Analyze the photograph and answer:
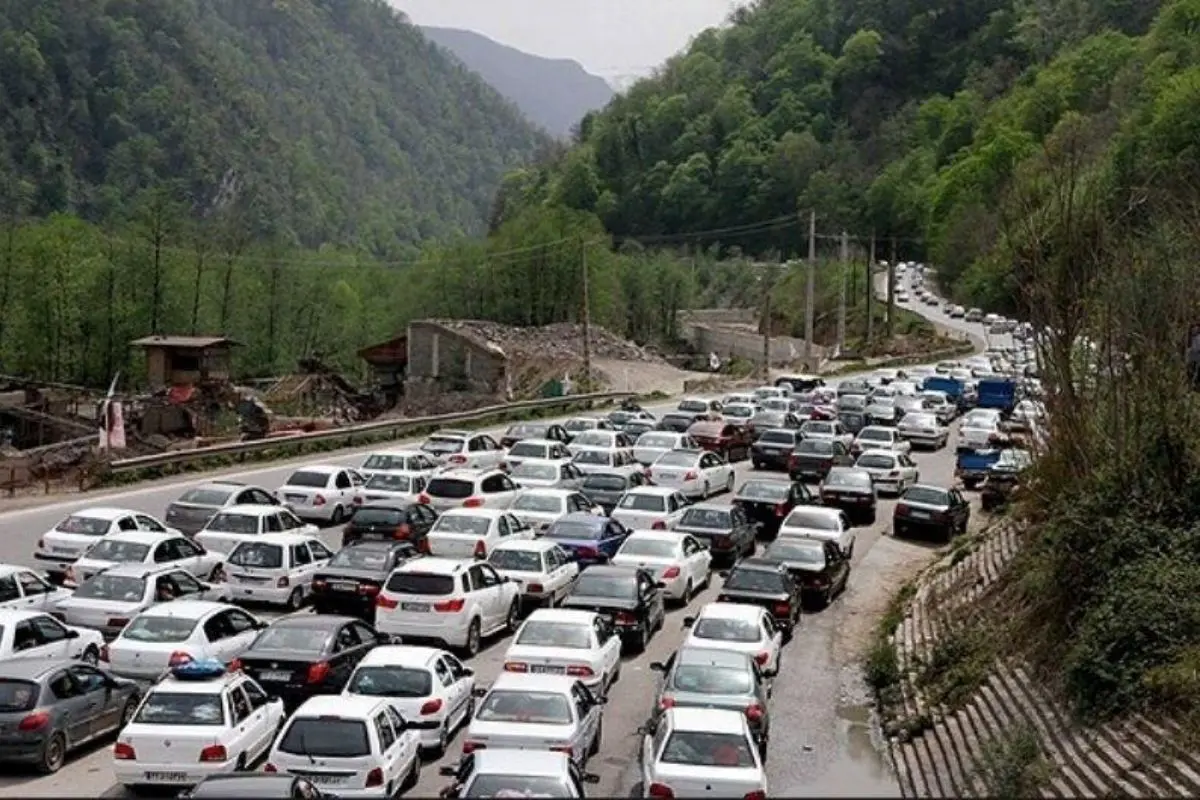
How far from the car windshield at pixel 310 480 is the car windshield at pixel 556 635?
14236mm

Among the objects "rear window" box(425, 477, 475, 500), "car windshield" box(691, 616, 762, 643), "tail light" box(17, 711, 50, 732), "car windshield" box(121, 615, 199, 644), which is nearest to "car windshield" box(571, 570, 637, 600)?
"car windshield" box(691, 616, 762, 643)

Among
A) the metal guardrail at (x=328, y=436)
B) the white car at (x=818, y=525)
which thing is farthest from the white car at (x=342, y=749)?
the metal guardrail at (x=328, y=436)

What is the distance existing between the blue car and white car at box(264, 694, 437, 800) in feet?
37.6

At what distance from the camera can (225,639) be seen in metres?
18.5

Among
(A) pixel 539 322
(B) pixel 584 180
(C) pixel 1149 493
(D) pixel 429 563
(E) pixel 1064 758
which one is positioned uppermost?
(B) pixel 584 180

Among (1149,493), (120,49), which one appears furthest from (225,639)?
(120,49)

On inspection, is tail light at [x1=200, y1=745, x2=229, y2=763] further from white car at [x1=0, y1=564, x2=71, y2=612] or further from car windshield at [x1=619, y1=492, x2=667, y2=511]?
car windshield at [x1=619, y1=492, x2=667, y2=511]

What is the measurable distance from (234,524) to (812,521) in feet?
36.8

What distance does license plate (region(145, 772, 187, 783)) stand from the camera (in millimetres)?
14398

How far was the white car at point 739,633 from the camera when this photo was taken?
19.7 m

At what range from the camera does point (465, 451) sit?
39.1m

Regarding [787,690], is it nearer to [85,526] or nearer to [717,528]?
[717,528]

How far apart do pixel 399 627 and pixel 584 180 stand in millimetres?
172601

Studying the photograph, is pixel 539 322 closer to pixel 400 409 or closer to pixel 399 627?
pixel 400 409
